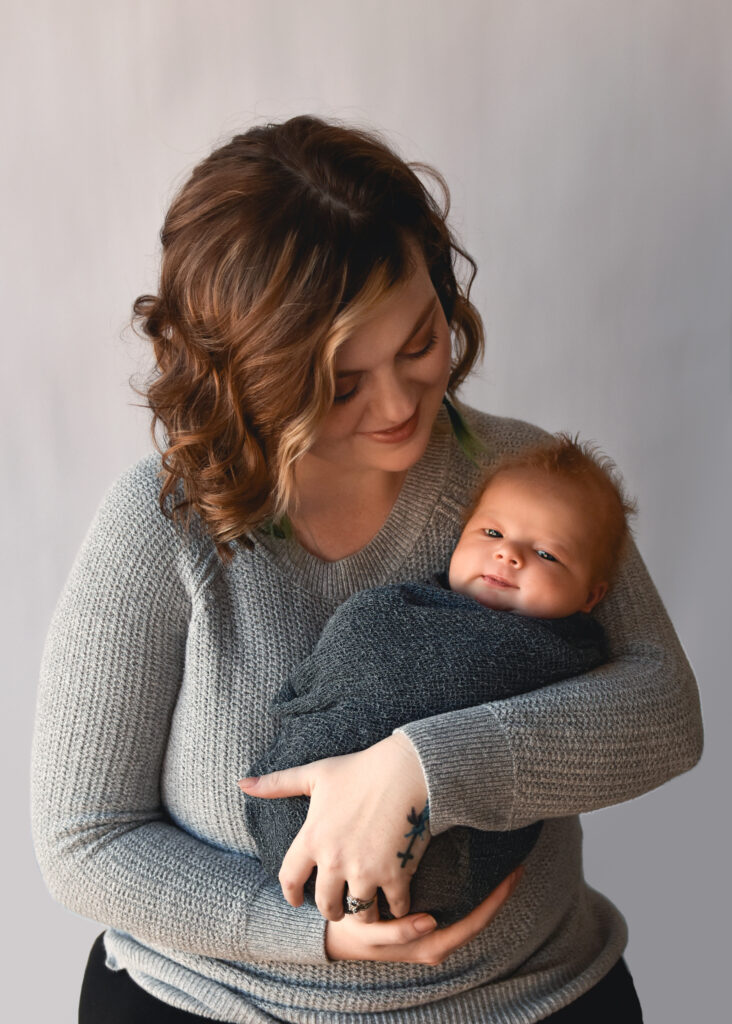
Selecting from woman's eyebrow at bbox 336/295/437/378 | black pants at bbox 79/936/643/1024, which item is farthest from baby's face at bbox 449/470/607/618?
black pants at bbox 79/936/643/1024

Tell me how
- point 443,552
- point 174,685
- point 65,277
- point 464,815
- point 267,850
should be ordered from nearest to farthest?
1. point 464,815
2. point 267,850
3. point 174,685
4. point 443,552
5. point 65,277

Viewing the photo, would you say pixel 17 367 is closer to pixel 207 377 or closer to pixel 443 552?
pixel 207 377

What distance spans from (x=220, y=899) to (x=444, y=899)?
281 mm

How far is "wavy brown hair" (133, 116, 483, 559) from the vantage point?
3.78ft

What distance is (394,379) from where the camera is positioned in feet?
4.02

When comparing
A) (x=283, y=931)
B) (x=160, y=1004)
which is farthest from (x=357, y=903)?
(x=160, y=1004)

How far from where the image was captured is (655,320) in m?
1.81

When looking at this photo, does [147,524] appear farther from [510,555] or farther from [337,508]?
[510,555]

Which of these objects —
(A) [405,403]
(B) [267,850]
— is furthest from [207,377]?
(B) [267,850]

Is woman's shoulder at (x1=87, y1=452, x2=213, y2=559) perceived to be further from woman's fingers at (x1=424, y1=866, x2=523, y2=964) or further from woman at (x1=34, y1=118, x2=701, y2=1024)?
woman's fingers at (x1=424, y1=866, x2=523, y2=964)

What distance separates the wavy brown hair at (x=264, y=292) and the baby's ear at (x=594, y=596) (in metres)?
0.42

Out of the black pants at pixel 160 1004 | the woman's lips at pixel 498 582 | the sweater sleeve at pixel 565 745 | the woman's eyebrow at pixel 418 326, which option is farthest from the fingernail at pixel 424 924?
the woman's eyebrow at pixel 418 326

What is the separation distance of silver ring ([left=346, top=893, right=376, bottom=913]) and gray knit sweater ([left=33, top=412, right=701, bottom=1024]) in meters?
0.10

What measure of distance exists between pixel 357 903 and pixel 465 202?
1.15 meters
